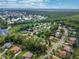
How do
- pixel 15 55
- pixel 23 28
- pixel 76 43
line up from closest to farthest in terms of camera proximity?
pixel 15 55 → pixel 76 43 → pixel 23 28

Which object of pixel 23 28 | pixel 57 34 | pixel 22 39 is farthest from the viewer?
pixel 23 28

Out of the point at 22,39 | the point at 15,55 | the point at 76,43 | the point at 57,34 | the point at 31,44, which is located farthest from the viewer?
the point at 57,34

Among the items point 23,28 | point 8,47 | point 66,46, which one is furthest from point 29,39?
point 23,28

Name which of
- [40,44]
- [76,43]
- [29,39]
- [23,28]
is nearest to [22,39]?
[29,39]

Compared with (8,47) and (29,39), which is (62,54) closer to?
(29,39)

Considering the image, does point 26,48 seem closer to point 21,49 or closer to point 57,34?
point 21,49

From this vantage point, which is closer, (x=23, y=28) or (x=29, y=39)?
(x=29, y=39)

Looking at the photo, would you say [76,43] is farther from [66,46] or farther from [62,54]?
[62,54]

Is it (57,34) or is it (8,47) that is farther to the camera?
(57,34)

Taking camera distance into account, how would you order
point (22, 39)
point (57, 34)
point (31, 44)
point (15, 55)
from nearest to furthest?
point (15, 55)
point (31, 44)
point (22, 39)
point (57, 34)
